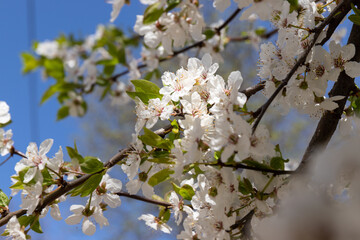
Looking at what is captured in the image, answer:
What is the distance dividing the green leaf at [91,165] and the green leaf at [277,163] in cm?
22

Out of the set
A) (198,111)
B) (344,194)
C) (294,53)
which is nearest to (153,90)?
(198,111)

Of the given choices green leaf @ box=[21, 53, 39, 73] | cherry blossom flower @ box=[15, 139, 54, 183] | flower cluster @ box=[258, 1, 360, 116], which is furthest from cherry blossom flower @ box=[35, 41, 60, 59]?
flower cluster @ box=[258, 1, 360, 116]

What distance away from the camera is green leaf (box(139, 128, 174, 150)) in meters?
0.43

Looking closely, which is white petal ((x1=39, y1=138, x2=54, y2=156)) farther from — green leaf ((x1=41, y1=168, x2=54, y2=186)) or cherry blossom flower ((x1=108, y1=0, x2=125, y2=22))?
cherry blossom flower ((x1=108, y1=0, x2=125, y2=22))

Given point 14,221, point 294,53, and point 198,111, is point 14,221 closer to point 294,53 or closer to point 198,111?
point 198,111

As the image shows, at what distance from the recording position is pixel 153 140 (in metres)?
0.44

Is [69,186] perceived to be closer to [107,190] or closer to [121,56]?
[107,190]

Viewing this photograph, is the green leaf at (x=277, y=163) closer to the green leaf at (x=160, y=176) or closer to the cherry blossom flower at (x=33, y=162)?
the green leaf at (x=160, y=176)

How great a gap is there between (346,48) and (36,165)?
0.46 m

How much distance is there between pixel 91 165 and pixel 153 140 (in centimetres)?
9

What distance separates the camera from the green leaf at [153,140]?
17.0 inches

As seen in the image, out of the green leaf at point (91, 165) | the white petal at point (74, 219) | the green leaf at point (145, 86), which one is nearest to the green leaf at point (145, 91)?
the green leaf at point (145, 86)

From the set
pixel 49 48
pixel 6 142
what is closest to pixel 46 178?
pixel 6 142

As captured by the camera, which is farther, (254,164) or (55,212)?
(55,212)
